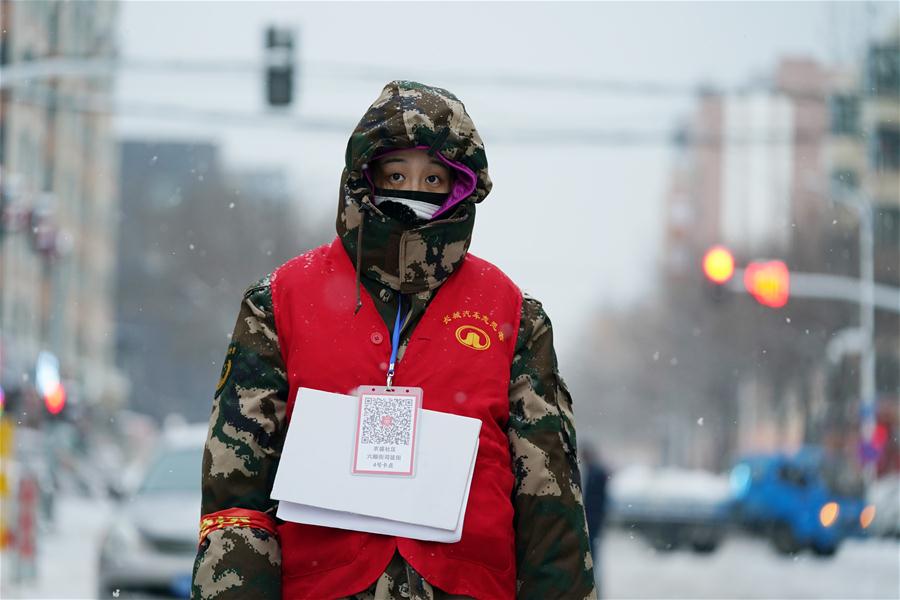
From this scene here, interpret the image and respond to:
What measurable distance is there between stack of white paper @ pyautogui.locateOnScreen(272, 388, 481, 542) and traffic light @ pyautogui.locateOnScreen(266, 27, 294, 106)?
1455 cm

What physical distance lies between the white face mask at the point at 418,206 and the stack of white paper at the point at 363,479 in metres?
0.40

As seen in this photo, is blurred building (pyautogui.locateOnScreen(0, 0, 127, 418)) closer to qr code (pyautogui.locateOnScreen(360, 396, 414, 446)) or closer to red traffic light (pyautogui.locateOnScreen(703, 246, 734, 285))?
red traffic light (pyautogui.locateOnScreen(703, 246, 734, 285))

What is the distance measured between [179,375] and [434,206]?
88.4 m

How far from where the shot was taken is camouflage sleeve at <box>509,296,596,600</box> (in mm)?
3295

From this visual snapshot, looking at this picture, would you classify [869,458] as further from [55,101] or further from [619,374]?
[619,374]

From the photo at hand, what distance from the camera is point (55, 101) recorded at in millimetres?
55219

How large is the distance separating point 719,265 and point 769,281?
2.33 feet

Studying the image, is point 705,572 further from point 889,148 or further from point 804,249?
point 889,148

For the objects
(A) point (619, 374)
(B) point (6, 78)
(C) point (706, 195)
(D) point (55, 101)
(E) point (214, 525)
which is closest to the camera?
(E) point (214, 525)

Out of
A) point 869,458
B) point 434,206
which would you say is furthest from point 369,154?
point 869,458

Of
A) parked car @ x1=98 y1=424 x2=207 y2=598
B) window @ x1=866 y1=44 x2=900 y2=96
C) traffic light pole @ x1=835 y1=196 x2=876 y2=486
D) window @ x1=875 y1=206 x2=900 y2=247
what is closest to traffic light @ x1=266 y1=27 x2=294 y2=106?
parked car @ x1=98 y1=424 x2=207 y2=598

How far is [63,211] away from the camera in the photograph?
7119cm

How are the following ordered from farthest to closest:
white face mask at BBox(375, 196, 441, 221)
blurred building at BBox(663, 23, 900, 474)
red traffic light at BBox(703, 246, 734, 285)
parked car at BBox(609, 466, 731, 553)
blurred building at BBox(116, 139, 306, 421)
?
1. blurred building at BBox(116, 139, 306, 421)
2. blurred building at BBox(663, 23, 900, 474)
3. parked car at BBox(609, 466, 731, 553)
4. red traffic light at BBox(703, 246, 734, 285)
5. white face mask at BBox(375, 196, 441, 221)

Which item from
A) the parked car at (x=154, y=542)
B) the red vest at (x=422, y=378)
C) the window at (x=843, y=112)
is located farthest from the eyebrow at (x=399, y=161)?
the window at (x=843, y=112)
